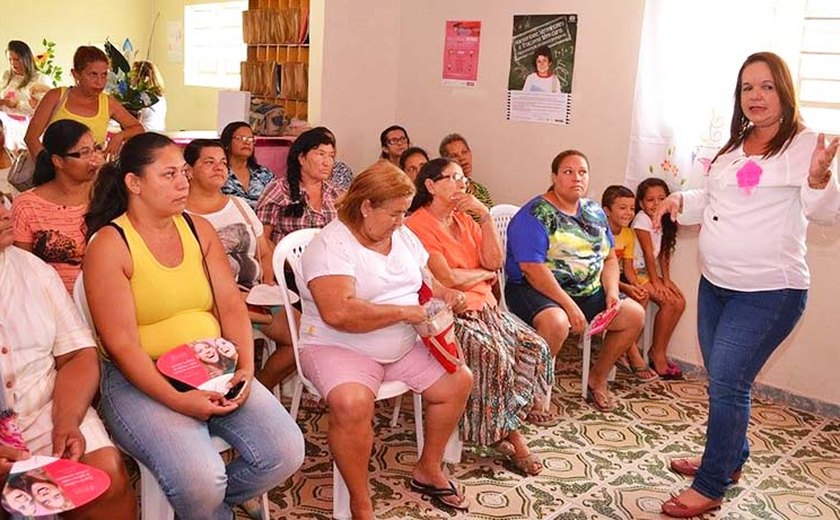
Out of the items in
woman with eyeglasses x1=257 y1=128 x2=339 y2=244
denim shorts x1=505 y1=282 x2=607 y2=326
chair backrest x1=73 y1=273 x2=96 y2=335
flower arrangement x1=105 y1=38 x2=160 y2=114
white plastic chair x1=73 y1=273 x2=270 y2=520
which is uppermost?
flower arrangement x1=105 y1=38 x2=160 y2=114

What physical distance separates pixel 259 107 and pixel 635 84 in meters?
2.60

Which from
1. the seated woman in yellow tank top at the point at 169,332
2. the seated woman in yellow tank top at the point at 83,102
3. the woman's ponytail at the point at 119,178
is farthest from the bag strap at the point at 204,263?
the seated woman in yellow tank top at the point at 83,102

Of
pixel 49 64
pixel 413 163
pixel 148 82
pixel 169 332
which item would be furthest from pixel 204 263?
pixel 49 64

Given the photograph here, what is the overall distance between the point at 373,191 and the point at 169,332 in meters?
0.74

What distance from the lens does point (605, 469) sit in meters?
2.90

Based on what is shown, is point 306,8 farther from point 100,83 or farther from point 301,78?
point 100,83

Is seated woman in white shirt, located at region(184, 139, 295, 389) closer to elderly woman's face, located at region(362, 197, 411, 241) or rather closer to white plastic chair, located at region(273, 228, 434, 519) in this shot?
white plastic chair, located at region(273, 228, 434, 519)

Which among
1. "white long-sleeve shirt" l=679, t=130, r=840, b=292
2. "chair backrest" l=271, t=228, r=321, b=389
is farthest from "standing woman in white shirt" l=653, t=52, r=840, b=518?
"chair backrest" l=271, t=228, r=321, b=389

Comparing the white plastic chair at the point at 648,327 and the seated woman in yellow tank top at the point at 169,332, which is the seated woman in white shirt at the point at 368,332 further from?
the white plastic chair at the point at 648,327

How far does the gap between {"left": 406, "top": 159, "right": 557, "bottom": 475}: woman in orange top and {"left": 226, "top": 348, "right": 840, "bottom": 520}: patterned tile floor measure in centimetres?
15

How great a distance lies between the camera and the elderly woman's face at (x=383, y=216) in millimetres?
2434

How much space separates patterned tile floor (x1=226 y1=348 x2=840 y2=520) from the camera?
2594 mm

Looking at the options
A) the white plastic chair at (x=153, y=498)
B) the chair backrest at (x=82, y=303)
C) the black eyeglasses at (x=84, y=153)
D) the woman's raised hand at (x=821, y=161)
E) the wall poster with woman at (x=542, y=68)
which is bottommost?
the white plastic chair at (x=153, y=498)

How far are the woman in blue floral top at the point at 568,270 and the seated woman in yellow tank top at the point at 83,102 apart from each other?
194cm
